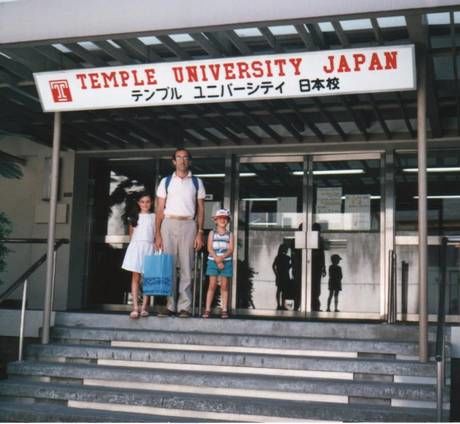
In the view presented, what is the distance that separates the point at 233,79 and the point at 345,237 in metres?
3.73

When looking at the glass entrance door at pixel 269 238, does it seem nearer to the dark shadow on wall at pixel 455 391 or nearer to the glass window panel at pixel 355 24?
the dark shadow on wall at pixel 455 391

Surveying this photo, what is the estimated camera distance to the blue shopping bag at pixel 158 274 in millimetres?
7164

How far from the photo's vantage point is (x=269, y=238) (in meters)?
9.52

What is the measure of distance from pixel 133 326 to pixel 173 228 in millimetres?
1106

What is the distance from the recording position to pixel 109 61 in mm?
7215

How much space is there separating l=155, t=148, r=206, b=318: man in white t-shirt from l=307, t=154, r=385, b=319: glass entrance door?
2.40 metres

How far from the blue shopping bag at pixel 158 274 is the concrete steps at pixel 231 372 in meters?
0.31

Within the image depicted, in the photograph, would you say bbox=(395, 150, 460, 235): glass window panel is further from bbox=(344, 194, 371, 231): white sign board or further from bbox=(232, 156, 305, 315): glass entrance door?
bbox=(232, 156, 305, 315): glass entrance door

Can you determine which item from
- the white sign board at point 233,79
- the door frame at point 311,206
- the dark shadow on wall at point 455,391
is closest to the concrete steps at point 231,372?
the dark shadow on wall at point 455,391

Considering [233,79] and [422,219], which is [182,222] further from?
[422,219]

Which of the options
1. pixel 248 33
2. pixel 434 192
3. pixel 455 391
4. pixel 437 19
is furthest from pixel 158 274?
pixel 434 192

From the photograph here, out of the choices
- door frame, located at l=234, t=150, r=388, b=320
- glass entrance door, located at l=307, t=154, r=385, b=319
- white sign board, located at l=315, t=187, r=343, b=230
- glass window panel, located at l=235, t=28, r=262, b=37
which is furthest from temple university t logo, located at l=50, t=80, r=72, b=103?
white sign board, located at l=315, t=187, r=343, b=230

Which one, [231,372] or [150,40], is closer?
[231,372]

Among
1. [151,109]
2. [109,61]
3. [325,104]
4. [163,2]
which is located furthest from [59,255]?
[163,2]
